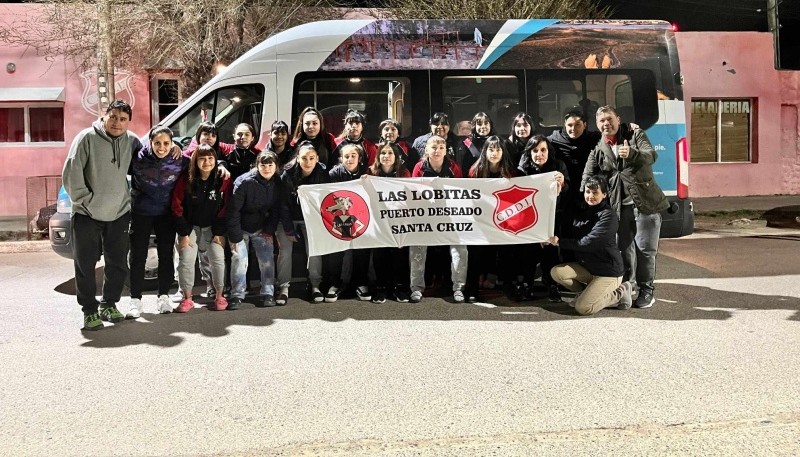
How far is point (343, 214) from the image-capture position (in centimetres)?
757

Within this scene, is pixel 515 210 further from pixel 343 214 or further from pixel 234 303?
pixel 234 303

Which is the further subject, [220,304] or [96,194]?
[220,304]

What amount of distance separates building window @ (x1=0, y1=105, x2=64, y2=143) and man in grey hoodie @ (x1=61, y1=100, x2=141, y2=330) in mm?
13115

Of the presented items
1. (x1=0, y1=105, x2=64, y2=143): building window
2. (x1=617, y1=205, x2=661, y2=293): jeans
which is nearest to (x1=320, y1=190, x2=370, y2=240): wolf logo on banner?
(x1=617, y1=205, x2=661, y2=293): jeans

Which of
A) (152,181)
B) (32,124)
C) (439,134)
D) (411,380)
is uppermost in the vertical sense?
(32,124)

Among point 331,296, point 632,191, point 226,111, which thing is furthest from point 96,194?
point 632,191

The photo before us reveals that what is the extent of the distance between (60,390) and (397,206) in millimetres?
3704

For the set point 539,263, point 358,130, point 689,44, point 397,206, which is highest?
point 689,44

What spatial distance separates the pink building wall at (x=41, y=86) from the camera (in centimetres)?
1770

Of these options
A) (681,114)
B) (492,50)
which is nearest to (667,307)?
(681,114)

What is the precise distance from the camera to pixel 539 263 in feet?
26.1

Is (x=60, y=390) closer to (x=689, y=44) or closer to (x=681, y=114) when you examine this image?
(x=681, y=114)

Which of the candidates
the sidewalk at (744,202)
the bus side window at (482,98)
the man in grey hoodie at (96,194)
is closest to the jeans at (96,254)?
the man in grey hoodie at (96,194)

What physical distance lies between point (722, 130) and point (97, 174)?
1829 cm
